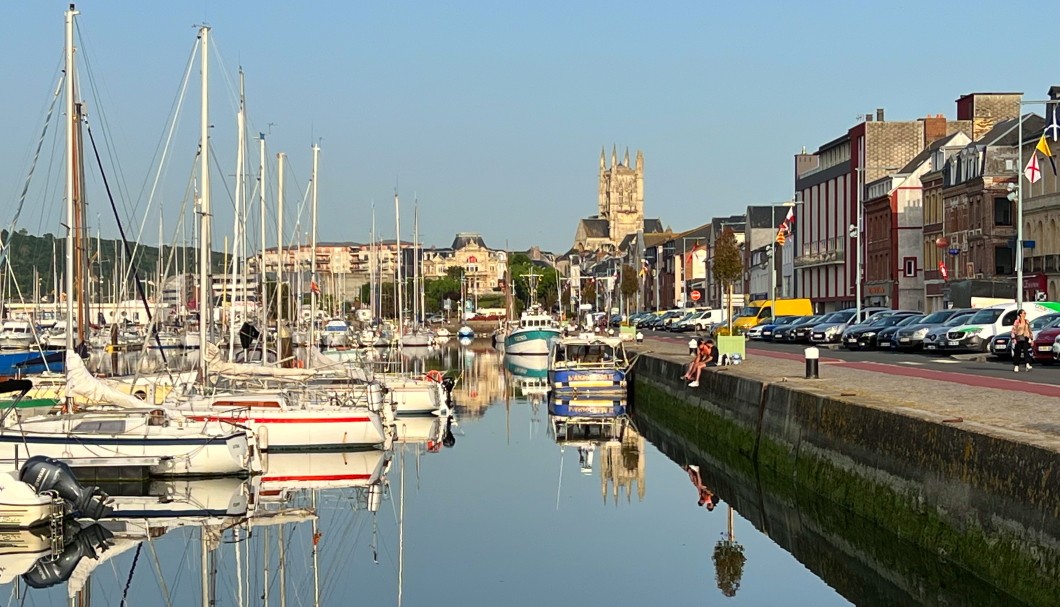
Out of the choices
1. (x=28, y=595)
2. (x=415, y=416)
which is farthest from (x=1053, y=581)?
(x=415, y=416)

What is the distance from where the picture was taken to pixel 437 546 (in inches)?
1102

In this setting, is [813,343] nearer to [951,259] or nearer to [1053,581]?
[951,259]

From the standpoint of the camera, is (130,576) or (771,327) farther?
(771,327)

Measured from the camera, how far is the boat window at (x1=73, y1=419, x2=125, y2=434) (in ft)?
109

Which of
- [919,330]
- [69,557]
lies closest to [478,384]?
[919,330]

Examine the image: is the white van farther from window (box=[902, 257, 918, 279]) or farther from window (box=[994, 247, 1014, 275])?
window (box=[902, 257, 918, 279])

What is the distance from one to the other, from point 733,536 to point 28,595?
12.6 metres

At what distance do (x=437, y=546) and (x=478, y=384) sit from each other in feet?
171

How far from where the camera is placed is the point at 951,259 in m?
91.4

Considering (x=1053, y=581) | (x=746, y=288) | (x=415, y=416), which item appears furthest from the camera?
(x=746, y=288)

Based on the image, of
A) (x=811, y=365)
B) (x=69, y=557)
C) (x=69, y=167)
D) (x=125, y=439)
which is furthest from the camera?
(x=69, y=167)

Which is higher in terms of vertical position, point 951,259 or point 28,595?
point 951,259

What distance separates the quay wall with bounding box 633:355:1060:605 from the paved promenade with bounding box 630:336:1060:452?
1.01 feet

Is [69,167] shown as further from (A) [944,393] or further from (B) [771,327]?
(B) [771,327]
